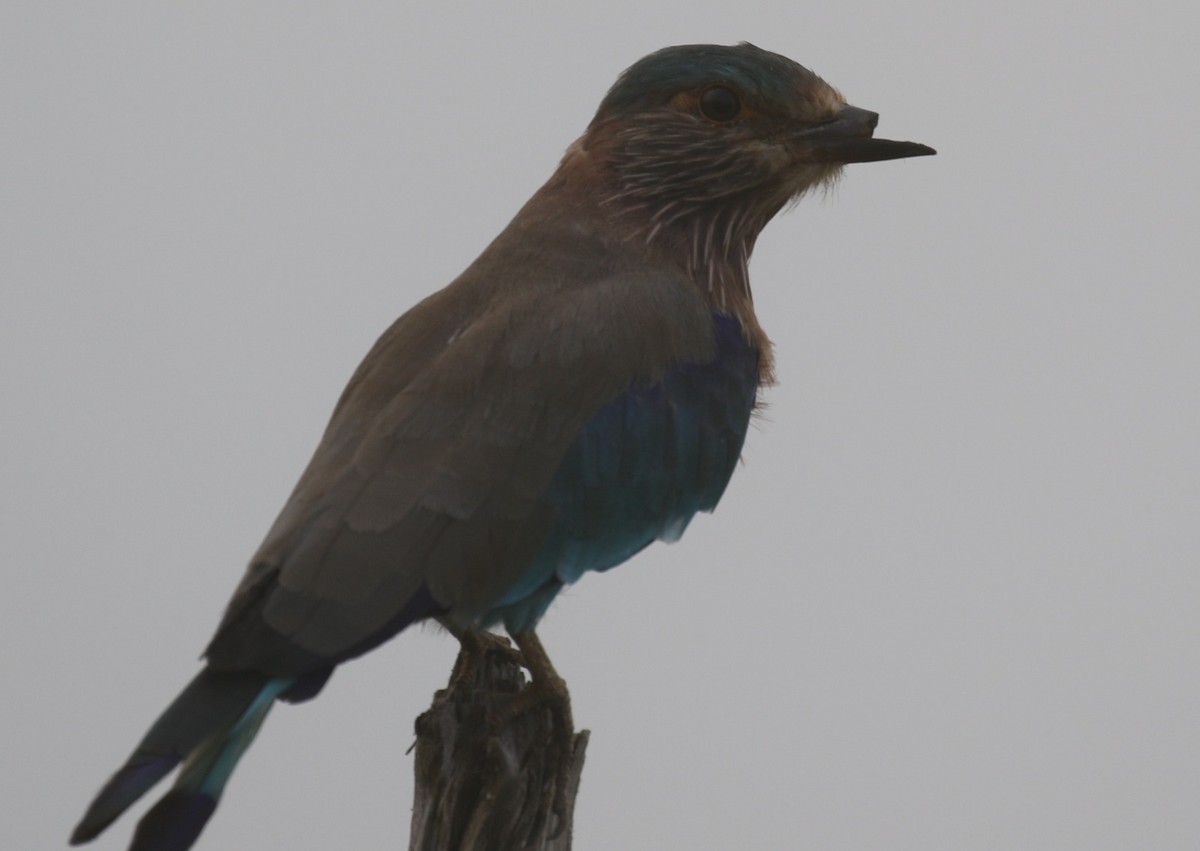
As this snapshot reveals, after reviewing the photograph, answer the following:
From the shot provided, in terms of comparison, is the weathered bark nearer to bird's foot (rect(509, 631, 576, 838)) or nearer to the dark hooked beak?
bird's foot (rect(509, 631, 576, 838))

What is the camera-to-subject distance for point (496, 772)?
4.62 meters

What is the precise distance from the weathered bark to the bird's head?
1654 mm

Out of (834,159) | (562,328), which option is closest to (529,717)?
(562,328)

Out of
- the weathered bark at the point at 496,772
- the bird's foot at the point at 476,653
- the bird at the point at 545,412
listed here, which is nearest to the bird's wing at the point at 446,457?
the bird at the point at 545,412

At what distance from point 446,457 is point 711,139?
5.46 feet

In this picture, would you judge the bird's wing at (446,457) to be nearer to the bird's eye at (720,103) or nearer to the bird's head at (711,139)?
the bird's head at (711,139)

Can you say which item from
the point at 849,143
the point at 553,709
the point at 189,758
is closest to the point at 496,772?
the point at 553,709

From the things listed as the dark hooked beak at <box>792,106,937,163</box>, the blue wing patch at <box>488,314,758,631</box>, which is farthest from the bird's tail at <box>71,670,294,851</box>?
the dark hooked beak at <box>792,106,937,163</box>

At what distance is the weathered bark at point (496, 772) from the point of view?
4598 millimetres

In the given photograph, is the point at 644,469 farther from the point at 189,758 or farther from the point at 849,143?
the point at 189,758

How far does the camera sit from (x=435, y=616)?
4.52 meters

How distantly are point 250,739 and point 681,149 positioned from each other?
2508mm

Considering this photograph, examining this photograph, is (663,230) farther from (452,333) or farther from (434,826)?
(434,826)

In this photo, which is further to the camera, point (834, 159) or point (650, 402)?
point (834, 159)
